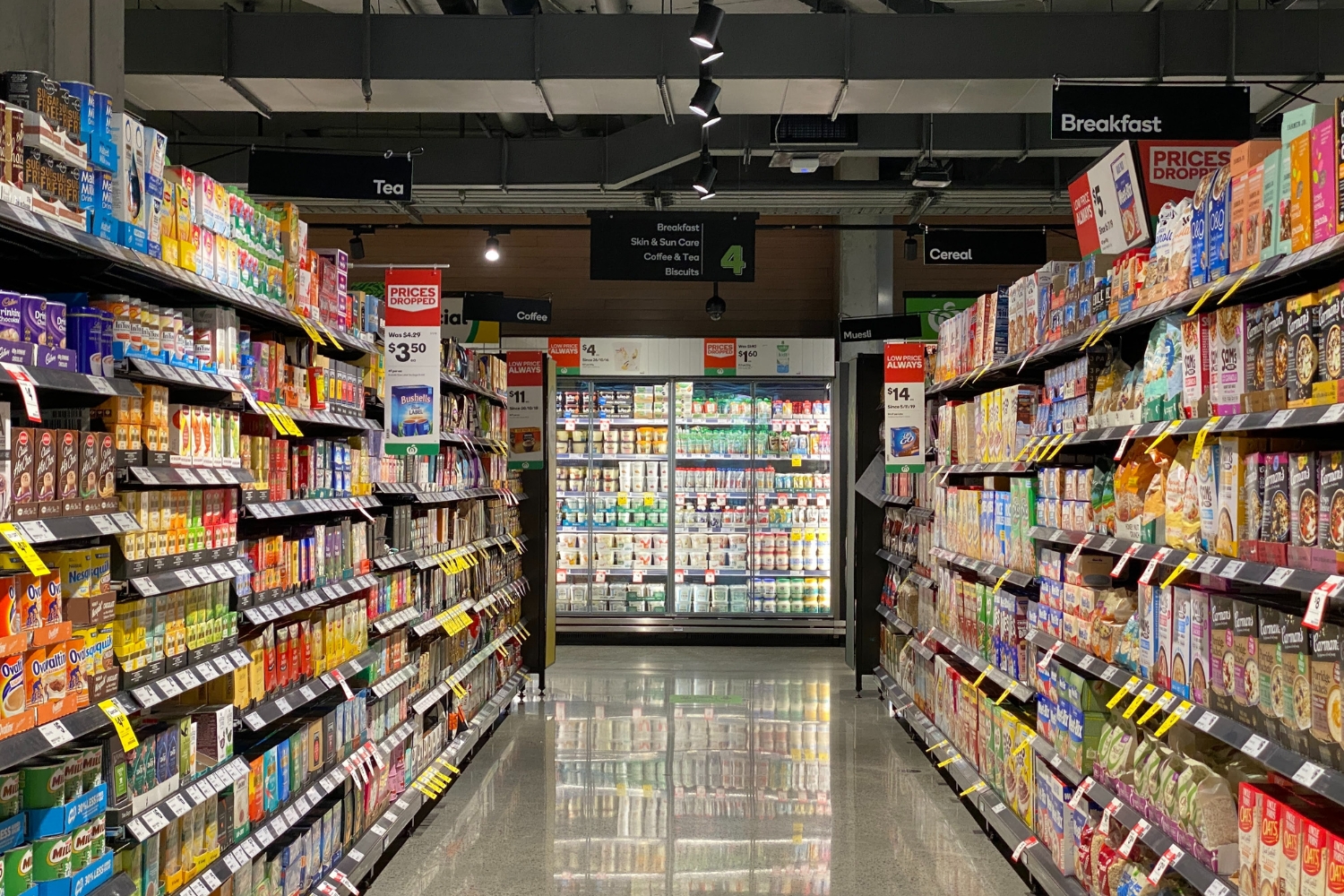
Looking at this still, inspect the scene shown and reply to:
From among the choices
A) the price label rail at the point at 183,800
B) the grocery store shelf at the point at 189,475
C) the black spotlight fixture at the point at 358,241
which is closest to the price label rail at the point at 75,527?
the grocery store shelf at the point at 189,475

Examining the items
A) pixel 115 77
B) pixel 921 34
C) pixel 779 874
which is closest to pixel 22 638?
pixel 115 77

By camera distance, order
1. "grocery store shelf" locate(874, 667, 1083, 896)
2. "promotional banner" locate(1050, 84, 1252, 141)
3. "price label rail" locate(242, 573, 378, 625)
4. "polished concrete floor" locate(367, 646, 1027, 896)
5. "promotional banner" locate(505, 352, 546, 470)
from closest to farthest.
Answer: "price label rail" locate(242, 573, 378, 625), "grocery store shelf" locate(874, 667, 1083, 896), "polished concrete floor" locate(367, 646, 1027, 896), "promotional banner" locate(1050, 84, 1252, 141), "promotional banner" locate(505, 352, 546, 470)

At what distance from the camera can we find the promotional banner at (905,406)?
812cm

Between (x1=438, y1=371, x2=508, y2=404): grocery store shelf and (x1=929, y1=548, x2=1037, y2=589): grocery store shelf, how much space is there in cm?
287

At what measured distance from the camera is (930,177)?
9570 mm

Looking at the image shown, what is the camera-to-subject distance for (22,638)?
2.53 metres

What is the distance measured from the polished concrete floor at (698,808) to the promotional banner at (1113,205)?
2.71 meters

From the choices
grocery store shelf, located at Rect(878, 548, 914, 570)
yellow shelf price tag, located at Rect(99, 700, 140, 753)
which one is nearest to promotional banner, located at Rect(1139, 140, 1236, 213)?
grocery store shelf, located at Rect(878, 548, 914, 570)

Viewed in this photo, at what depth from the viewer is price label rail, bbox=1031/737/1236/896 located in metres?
3.20

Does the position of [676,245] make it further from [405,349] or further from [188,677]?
[188,677]

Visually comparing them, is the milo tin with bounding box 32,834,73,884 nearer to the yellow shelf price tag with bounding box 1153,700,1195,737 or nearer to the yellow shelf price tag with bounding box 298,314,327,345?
the yellow shelf price tag with bounding box 298,314,327,345

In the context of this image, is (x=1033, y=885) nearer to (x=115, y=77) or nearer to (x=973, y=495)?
(x=973, y=495)

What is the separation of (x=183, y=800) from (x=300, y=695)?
109 centimetres

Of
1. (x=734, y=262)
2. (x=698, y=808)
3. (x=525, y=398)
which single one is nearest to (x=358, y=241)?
(x=525, y=398)
